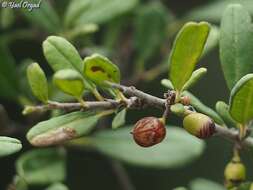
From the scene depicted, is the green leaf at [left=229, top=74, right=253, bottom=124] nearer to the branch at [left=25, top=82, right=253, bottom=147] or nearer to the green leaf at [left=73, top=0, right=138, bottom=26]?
the branch at [left=25, top=82, right=253, bottom=147]

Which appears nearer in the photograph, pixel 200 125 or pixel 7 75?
pixel 200 125

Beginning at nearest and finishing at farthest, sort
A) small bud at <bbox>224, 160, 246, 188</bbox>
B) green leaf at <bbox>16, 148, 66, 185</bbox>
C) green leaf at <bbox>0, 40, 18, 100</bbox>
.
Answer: small bud at <bbox>224, 160, 246, 188</bbox> < green leaf at <bbox>16, 148, 66, 185</bbox> < green leaf at <bbox>0, 40, 18, 100</bbox>

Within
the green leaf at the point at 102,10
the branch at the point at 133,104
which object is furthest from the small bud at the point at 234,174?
the green leaf at the point at 102,10

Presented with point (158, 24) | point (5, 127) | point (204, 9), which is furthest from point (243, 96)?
point (204, 9)

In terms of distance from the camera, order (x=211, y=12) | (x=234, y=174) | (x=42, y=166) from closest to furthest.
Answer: (x=234, y=174) < (x=42, y=166) < (x=211, y=12)

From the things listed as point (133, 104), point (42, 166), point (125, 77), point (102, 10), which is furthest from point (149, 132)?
point (125, 77)

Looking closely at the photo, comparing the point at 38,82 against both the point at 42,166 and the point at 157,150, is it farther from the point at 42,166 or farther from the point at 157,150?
the point at 157,150

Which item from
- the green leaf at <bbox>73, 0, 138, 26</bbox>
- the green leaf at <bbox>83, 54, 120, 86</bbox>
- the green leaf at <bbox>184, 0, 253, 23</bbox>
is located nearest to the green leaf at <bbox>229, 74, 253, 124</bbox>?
the green leaf at <bbox>83, 54, 120, 86</bbox>
